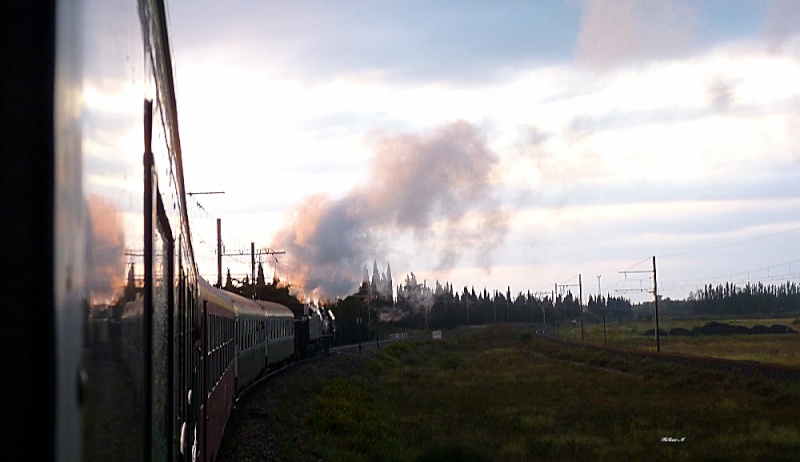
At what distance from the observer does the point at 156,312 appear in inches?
114

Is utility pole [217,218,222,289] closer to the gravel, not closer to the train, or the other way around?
the gravel

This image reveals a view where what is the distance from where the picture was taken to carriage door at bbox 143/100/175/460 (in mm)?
2514

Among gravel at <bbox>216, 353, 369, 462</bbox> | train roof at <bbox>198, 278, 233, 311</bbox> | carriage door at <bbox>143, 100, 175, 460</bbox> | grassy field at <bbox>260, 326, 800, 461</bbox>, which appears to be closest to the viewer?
carriage door at <bbox>143, 100, 175, 460</bbox>

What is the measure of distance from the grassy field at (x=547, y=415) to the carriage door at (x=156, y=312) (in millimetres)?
13792

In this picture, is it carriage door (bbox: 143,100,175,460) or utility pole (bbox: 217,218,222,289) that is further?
utility pole (bbox: 217,218,222,289)

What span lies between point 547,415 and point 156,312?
2740 centimetres

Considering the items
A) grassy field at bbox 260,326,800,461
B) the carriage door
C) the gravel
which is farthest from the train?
grassy field at bbox 260,326,800,461

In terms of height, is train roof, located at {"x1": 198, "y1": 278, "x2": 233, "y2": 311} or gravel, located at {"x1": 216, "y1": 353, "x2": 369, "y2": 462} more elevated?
train roof, located at {"x1": 198, "y1": 278, "x2": 233, "y2": 311}

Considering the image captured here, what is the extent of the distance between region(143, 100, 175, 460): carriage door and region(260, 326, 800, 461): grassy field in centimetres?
1379

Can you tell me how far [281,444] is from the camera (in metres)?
17.9

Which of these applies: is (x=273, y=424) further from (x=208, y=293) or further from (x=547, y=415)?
(x=547, y=415)

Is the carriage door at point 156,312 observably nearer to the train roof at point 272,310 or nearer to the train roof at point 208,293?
the train roof at point 208,293

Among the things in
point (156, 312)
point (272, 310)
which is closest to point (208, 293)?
point (156, 312)

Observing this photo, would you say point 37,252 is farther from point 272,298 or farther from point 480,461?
point 272,298
